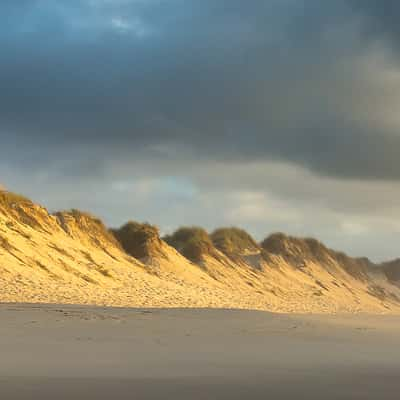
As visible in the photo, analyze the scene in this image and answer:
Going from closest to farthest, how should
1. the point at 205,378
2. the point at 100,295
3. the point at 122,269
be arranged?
1. the point at 205,378
2. the point at 100,295
3. the point at 122,269

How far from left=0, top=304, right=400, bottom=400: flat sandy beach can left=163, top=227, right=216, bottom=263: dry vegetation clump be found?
99.2 feet

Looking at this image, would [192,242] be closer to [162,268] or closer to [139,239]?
[139,239]

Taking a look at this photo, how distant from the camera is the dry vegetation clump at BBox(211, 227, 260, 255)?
52.2 metres

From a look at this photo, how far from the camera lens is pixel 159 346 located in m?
10.6

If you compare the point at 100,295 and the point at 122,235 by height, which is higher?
the point at 122,235

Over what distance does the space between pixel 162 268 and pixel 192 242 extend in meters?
7.90

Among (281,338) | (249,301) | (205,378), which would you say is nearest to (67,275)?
(249,301)

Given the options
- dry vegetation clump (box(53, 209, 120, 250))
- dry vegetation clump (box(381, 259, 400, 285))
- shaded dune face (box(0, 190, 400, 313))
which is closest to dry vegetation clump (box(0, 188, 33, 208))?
shaded dune face (box(0, 190, 400, 313))

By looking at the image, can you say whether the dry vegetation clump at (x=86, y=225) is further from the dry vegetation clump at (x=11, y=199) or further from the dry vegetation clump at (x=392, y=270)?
the dry vegetation clump at (x=392, y=270)

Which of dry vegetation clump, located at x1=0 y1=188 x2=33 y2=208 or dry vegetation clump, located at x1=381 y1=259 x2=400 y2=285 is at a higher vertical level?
dry vegetation clump, located at x1=381 y1=259 x2=400 y2=285

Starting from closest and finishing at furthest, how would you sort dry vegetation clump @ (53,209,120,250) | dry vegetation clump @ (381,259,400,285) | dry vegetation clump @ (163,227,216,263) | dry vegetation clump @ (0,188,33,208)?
dry vegetation clump @ (0,188,33,208) < dry vegetation clump @ (53,209,120,250) < dry vegetation clump @ (163,227,216,263) < dry vegetation clump @ (381,259,400,285)

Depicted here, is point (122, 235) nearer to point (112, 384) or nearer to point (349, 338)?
point (349, 338)

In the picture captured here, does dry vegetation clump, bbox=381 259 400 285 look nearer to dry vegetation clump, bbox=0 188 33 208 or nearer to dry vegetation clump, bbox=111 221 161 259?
dry vegetation clump, bbox=111 221 161 259

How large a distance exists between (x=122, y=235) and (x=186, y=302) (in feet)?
51.1
